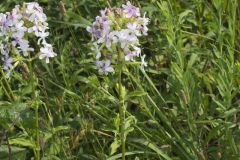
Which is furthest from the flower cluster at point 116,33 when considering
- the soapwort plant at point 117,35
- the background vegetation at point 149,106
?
the background vegetation at point 149,106

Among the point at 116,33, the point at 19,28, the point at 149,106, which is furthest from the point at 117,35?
the point at 149,106

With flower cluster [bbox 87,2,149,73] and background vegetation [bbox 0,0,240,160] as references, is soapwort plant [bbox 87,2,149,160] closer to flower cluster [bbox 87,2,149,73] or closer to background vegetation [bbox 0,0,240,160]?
flower cluster [bbox 87,2,149,73]

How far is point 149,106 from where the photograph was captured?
7.55 feet

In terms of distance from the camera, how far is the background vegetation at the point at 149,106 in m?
2.05

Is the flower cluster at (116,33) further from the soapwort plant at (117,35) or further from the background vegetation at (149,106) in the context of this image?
the background vegetation at (149,106)

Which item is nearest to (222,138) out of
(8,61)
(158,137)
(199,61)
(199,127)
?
(199,127)

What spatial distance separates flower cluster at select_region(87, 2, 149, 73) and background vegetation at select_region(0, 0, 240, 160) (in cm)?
15

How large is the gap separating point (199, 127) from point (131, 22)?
74cm

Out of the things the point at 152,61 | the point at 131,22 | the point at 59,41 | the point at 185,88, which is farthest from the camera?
the point at 59,41

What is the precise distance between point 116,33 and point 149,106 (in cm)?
71

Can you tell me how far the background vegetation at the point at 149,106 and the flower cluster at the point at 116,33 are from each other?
15cm

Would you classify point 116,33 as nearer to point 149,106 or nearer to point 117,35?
point 117,35

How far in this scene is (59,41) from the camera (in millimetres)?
2818

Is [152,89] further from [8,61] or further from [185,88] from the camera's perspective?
[8,61]
